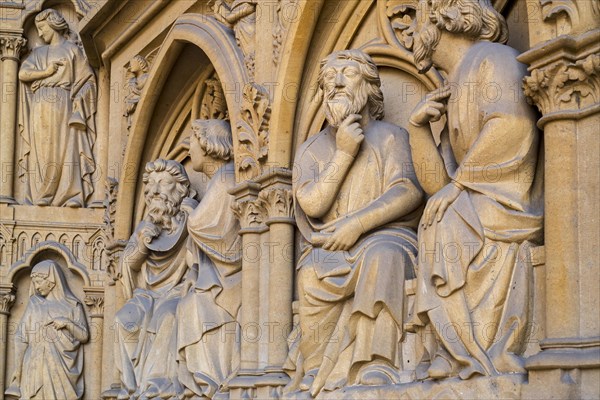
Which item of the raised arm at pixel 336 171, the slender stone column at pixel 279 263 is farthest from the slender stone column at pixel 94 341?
the raised arm at pixel 336 171

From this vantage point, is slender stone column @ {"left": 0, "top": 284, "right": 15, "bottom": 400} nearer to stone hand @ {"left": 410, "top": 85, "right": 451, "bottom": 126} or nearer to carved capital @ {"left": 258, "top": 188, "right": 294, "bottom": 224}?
carved capital @ {"left": 258, "top": 188, "right": 294, "bottom": 224}

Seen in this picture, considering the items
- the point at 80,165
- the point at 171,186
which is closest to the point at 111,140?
the point at 80,165

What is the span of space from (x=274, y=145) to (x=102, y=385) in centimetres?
464

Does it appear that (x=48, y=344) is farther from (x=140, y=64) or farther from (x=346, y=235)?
(x=346, y=235)

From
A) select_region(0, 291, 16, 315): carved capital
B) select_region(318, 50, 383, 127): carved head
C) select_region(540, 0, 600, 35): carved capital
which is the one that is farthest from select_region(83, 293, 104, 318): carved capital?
select_region(540, 0, 600, 35): carved capital

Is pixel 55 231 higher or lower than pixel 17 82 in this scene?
lower

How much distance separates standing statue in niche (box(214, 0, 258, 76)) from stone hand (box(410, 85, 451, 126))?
2864 mm

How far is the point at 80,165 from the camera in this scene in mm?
14188

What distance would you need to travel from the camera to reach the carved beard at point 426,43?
7.37 metres

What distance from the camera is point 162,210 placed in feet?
37.1

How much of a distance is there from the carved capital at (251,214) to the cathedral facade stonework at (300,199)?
2 cm

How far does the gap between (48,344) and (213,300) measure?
12.8 feet

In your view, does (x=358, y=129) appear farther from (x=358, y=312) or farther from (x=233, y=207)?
(x=233, y=207)

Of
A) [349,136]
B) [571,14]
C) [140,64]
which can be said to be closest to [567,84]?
[571,14]
